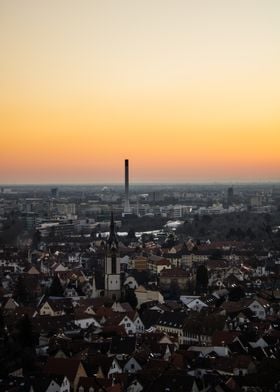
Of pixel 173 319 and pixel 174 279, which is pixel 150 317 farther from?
pixel 174 279

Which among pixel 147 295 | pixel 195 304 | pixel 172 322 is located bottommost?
pixel 147 295

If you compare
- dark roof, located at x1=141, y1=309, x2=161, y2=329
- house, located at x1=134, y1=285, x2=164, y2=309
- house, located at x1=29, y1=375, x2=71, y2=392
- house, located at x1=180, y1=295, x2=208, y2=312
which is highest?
Result: house, located at x1=29, y1=375, x2=71, y2=392

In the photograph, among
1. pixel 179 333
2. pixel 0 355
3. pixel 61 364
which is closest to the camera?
pixel 61 364

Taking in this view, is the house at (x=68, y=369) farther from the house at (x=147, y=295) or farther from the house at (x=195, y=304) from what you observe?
the house at (x=147, y=295)

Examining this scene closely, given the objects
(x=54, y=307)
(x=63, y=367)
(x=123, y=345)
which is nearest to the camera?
(x=63, y=367)

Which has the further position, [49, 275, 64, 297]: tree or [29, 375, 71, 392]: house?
[49, 275, 64, 297]: tree

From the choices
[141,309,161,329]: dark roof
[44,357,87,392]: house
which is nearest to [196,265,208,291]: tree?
[141,309,161,329]: dark roof

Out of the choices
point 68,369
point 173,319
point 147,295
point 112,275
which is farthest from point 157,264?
point 68,369

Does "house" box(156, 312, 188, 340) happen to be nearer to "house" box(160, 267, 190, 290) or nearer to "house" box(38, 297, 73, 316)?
"house" box(38, 297, 73, 316)

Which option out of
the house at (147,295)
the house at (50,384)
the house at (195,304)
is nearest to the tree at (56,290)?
the house at (147,295)

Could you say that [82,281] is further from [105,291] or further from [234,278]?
[234,278]

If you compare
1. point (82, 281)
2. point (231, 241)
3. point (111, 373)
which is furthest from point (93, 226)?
point (111, 373)
